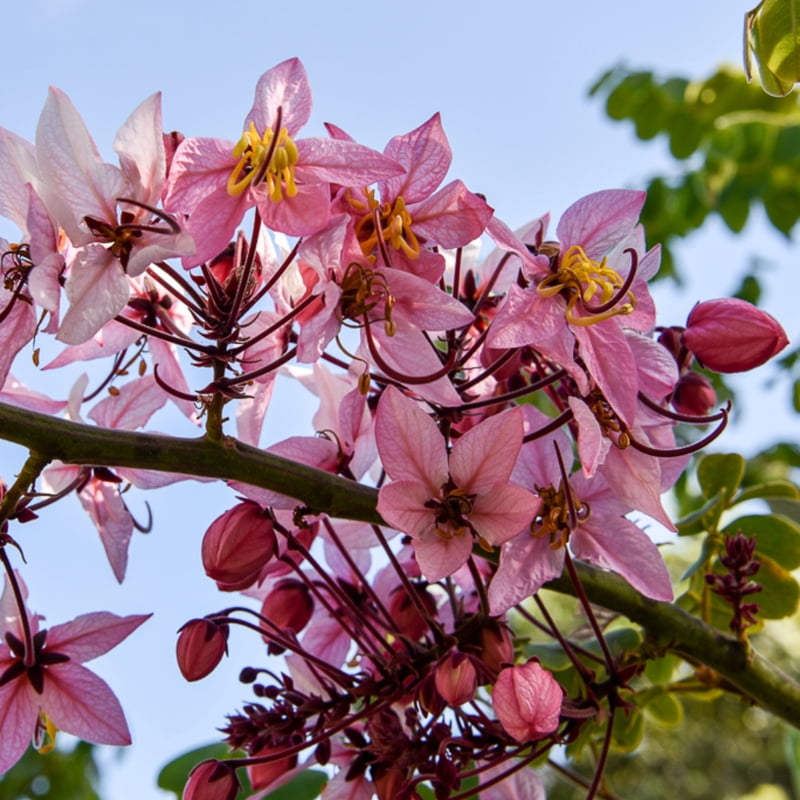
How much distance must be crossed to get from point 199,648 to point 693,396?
0.50 m

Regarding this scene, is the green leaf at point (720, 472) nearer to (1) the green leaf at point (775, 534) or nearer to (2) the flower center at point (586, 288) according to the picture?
(1) the green leaf at point (775, 534)

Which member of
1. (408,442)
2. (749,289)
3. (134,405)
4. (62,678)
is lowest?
(62,678)

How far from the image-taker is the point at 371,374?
32.6 inches

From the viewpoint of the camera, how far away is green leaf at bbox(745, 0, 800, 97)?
0.86 meters

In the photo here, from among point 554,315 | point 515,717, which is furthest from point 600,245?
point 515,717

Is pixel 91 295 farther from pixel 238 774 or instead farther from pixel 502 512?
pixel 238 774

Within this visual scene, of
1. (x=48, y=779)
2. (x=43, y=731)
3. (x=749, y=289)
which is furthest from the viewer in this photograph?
(x=48, y=779)

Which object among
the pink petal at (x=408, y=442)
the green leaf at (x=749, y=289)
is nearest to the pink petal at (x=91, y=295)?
the pink petal at (x=408, y=442)

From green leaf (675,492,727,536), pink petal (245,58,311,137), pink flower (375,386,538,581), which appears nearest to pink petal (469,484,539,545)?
pink flower (375,386,538,581)

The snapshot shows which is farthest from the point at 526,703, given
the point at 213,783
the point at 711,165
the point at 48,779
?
the point at 48,779

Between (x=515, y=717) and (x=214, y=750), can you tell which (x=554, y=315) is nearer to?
(x=515, y=717)

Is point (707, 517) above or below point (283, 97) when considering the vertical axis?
below

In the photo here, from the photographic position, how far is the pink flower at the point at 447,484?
30.3 inches

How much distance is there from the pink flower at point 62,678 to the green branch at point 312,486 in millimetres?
178
